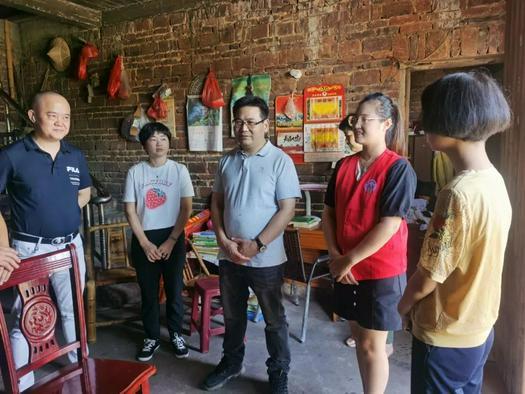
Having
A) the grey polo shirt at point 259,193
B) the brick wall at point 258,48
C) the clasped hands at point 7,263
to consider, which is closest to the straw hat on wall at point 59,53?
the brick wall at point 258,48

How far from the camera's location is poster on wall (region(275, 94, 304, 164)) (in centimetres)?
371

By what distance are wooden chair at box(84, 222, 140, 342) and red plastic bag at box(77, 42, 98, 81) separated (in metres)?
2.40

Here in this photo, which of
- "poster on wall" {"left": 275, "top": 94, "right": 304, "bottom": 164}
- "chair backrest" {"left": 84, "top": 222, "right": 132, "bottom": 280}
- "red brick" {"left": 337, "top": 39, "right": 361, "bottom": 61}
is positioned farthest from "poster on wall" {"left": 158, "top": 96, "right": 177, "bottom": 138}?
"red brick" {"left": 337, "top": 39, "right": 361, "bottom": 61}

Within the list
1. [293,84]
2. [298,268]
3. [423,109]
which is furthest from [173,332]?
[293,84]

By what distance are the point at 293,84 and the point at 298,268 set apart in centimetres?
183

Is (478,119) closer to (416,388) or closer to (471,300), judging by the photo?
(471,300)

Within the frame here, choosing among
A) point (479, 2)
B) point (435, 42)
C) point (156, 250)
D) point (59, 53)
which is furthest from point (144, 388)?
point (59, 53)

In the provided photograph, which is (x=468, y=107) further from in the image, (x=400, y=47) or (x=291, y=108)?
(x=291, y=108)

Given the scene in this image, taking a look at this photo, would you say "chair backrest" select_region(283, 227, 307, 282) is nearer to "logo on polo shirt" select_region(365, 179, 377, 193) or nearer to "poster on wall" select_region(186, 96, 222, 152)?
"logo on polo shirt" select_region(365, 179, 377, 193)

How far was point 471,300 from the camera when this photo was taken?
3.52 feet

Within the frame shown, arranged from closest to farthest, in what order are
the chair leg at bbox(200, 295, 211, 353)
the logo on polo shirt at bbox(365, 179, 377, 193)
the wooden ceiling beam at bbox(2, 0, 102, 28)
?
the logo on polo shirt at bbox(365, 179, 377, 193), the chair leg at bbox(200, 295, 211, 353), the wooden ceiling beam at bbox(2, 0, 102, 28)

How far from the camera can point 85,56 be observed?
459cm

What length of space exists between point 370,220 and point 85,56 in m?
4.30

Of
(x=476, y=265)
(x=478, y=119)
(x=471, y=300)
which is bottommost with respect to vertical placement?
(x=471, y=300)
